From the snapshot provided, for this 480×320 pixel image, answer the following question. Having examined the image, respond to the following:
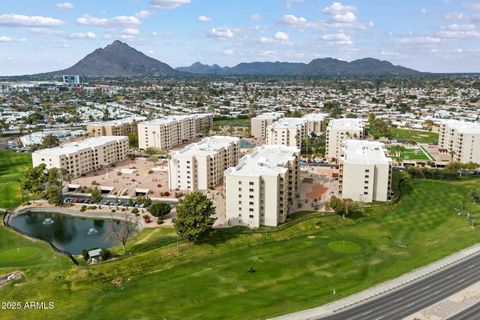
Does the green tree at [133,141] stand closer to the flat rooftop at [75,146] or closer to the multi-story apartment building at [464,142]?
the flat rooftop at [75,146]

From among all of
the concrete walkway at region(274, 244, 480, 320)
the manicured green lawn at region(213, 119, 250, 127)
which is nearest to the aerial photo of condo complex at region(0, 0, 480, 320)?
the concrete walkway at region(274, 244, 480, 320)

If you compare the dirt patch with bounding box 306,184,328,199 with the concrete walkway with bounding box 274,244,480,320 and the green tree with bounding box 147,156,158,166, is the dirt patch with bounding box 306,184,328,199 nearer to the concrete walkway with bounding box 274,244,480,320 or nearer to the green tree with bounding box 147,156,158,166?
the concrete walkway with bounding box 274,244,480,320

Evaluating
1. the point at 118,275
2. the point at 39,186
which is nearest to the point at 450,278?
the point at 118,275

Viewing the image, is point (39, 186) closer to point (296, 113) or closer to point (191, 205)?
point (191, 205)

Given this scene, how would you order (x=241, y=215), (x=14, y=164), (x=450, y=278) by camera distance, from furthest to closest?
(x=14, y=164) < (x=241, y=215) < (x=450, y=278)

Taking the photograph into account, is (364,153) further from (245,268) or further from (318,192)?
(245,268)

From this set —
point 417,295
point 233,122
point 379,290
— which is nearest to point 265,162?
point 379,290
